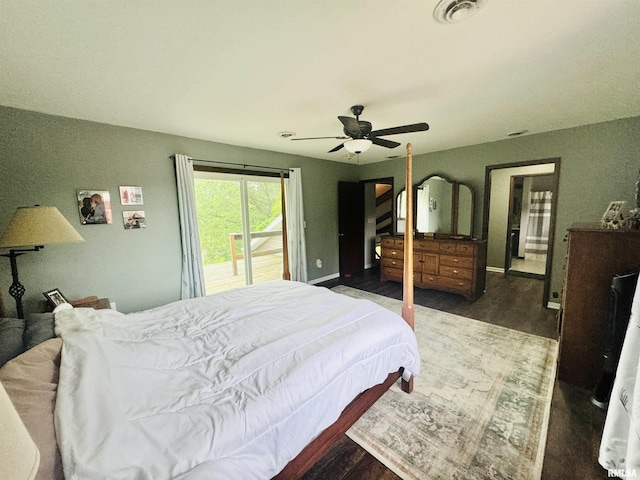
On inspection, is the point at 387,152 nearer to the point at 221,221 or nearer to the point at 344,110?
the point at 344,110

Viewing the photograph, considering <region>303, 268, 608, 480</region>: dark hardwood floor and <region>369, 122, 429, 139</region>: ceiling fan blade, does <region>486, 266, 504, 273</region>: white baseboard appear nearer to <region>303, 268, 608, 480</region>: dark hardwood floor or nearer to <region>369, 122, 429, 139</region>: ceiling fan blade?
<region>303, 268, 608, 480</region>: dark hardwood floor

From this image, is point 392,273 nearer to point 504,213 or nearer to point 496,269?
point 496,269

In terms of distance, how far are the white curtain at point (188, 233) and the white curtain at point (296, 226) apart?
1513 millimetres

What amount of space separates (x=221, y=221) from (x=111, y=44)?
251 centimetres

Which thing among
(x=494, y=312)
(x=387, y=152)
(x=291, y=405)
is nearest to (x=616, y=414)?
(x=291, y=405)

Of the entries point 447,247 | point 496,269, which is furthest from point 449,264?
point 496,269

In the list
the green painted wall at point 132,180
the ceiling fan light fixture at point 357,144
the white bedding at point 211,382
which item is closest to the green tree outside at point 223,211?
the green painted wall at point 132,180

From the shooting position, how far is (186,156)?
3.20m

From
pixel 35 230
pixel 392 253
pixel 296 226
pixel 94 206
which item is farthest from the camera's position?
pixel 392 253

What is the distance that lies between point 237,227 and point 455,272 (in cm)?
348

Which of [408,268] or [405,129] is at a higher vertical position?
[405,129]

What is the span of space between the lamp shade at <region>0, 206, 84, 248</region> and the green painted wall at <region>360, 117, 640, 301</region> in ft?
16.9

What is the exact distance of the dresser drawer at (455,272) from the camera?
3.78m

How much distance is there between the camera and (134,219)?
292cm
